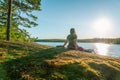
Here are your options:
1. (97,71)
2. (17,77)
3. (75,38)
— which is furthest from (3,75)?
(75,38)

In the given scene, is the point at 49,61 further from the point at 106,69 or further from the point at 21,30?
the point at 21,30

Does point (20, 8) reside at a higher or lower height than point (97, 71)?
higher

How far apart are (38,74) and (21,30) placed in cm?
2473

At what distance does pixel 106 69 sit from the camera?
48.2 feet

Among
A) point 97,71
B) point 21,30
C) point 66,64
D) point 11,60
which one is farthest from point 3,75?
point 21,30

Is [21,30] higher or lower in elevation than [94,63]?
higher

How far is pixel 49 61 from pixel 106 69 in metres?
3.31

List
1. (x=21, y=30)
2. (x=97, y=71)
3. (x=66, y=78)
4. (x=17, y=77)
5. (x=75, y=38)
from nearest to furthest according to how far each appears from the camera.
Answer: (x=17, y=77) → (x=66, y=78) → (x=97, y=71) → (x=75, y=38) → (x=21, y=30)

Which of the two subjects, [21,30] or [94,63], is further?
[21,30]

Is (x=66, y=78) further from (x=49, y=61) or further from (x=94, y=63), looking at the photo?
(x=94, y=63)

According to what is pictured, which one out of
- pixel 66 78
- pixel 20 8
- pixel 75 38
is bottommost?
pixel 66 78

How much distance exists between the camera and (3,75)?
11875mm

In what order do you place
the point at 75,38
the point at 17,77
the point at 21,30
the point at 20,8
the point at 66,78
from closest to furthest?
the point at 17,77
the point at 66,78
the point at 75,38
the point at 20,8
the point at 21,30

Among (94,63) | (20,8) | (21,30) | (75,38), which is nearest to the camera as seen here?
(94,63)
